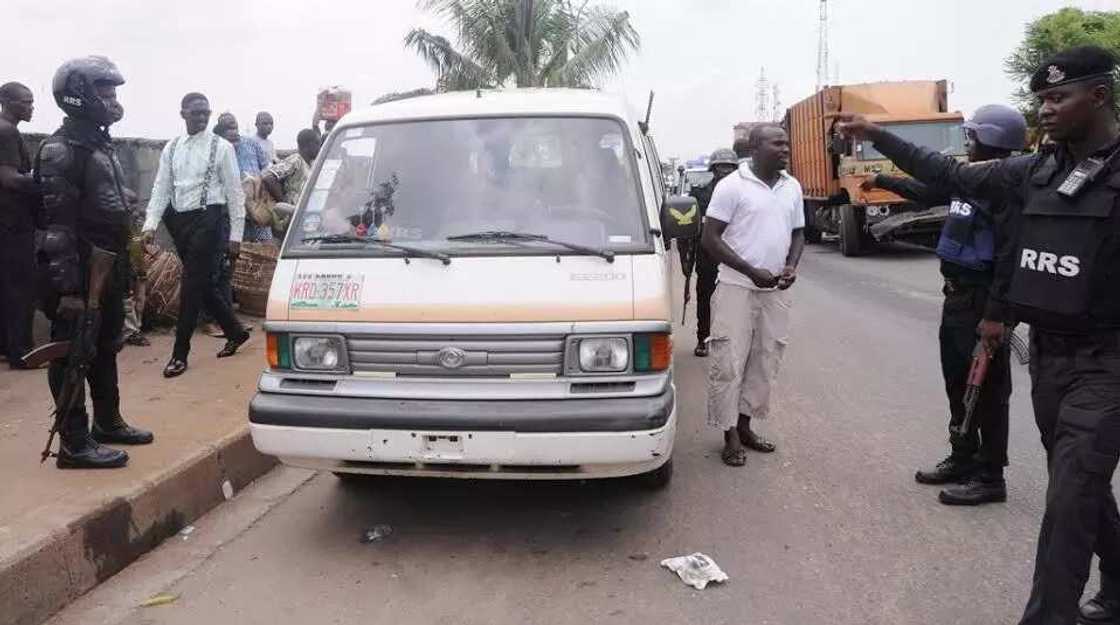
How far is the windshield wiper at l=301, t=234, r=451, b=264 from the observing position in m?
4.00

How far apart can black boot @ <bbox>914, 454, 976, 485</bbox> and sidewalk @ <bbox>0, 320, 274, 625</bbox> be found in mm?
3615

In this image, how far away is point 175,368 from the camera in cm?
657

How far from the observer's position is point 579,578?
3707 mm

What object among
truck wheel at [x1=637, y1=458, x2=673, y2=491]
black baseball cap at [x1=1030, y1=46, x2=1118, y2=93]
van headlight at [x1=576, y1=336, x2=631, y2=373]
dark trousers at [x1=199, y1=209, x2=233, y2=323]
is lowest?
truck wheel at [x1=637, y1=458, x2=673, y2=491]

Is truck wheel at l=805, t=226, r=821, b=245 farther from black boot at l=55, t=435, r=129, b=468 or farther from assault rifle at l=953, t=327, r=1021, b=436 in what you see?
black boot at l=55, t=435, r=129, b=468

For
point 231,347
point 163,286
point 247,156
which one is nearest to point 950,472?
point 231,347

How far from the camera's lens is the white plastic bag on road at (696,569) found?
3615 mm

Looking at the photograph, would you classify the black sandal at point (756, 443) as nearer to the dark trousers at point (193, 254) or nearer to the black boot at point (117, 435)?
the black boot at point (117, 435)

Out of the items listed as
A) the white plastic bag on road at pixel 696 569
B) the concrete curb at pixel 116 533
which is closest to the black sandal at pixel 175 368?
the concrete curb at pixel 116 533

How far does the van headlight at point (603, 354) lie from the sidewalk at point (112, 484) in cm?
208

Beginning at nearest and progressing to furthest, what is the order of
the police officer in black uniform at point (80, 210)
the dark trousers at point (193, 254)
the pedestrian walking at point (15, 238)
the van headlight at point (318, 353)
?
the van headlight at point (318, 353) < the police officer in black uniform at point (80, 210) < the pedestrian walking at point (15, 238) < the dark trousers at point (193, 254)

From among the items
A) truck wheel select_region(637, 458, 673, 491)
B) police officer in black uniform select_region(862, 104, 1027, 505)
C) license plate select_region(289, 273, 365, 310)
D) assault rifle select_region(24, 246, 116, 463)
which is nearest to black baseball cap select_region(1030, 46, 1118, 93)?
police officer in black uniform select_region(862, 104, 1027, 505)

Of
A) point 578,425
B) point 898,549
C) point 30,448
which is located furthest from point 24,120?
point 898,549

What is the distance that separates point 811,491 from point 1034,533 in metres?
1.03
